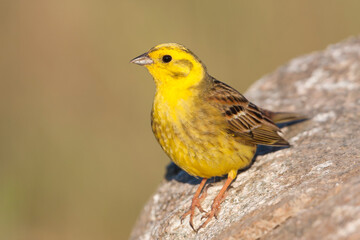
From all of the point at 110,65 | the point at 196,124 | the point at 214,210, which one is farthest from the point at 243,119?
the point at 110,65

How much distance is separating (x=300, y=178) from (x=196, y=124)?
1.04m

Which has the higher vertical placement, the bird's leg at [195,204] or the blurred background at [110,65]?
the blurred background at [110,65]

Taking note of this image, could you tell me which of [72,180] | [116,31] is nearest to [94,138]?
[72,180]

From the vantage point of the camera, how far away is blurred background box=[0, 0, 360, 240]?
7801 millimetres

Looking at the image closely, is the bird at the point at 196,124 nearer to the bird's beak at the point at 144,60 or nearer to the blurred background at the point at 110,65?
the bird's beak at the point at 144,60

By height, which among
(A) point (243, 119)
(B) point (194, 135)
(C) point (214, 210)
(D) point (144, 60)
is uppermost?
(D) point (144, 60)

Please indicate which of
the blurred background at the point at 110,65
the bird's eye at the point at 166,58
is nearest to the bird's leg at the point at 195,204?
the bird's eye at the point at 166,58

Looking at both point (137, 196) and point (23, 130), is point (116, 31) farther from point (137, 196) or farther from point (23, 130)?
point (137, 196)

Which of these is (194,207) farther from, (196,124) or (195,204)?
(196,124)

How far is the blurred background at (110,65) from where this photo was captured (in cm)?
780

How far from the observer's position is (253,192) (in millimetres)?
4363

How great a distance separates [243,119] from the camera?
17.2 ft

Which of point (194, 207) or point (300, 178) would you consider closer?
point (300, 178)

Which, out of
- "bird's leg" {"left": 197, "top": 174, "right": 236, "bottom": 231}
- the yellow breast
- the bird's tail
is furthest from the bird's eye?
the bird's tail
